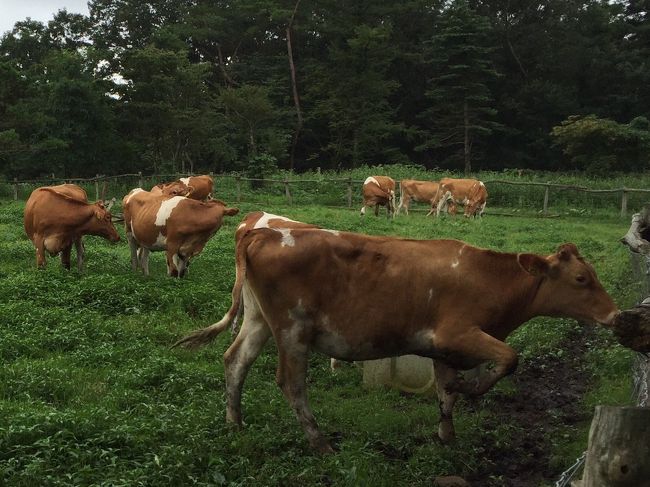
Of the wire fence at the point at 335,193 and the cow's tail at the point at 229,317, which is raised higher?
the cow's tail at the point at 229,317

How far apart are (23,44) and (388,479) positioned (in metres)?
48.6

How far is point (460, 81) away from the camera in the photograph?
44188 millimetres

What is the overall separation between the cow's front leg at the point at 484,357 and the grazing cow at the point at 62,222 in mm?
7834

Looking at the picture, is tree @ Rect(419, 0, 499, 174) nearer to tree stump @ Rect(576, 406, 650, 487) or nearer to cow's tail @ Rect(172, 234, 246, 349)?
cow's tail @ Rect(172, 234, 246, 349)

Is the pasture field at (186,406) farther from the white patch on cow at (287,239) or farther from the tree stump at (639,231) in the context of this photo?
the white patch on cow at (287,239)

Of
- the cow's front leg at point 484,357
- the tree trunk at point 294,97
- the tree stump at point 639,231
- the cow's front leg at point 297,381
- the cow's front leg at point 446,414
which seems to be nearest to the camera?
the cow's front leg at point 484,357

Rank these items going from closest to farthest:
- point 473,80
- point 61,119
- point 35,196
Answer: point 35,196 < point 61,119 < point 473,80

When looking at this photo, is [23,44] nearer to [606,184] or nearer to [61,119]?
[61,119]

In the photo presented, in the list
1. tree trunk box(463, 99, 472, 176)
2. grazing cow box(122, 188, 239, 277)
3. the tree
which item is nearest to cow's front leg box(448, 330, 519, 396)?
grazing cow box(122, 188, 239, 277)

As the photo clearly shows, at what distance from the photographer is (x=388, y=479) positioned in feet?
15.2

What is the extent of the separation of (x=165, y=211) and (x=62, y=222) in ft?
5.54

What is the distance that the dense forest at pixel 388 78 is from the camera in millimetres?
38250

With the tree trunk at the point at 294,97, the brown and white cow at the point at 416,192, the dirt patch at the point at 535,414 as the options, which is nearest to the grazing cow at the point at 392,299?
the dirt patch at the point at 535,414

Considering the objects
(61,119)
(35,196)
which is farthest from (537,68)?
(35,196)
